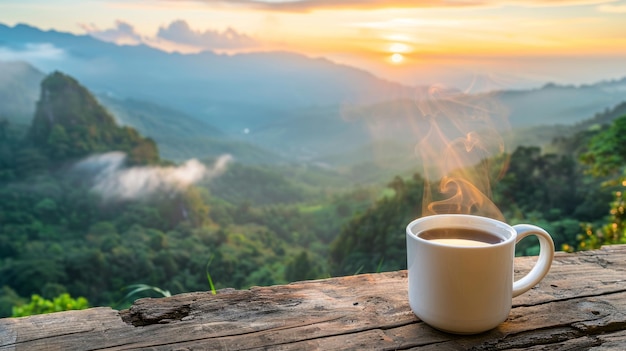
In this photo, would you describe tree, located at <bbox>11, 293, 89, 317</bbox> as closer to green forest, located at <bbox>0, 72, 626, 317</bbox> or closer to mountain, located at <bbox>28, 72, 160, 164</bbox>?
green forest, located at <bbox>0, 72, 626, 317</bbox>

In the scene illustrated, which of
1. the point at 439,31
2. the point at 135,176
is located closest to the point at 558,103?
the point at 439,31

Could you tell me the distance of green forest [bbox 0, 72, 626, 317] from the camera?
4387 millimetres

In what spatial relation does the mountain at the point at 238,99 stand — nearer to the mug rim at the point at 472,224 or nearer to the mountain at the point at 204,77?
the mountain at the point at 204,77

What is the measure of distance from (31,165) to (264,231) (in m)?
4.20

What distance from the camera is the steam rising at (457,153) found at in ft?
2.48

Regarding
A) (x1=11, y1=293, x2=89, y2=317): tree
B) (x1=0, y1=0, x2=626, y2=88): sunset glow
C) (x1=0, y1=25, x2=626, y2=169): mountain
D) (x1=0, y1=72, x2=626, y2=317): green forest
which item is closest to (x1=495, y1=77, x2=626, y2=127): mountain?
(x1=0, y1=72, x2=626, y2=317): green forest

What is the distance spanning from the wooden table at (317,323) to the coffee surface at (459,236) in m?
0.11

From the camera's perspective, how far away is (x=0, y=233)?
7.13m

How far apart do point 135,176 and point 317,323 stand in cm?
885

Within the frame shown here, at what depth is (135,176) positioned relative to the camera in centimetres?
889

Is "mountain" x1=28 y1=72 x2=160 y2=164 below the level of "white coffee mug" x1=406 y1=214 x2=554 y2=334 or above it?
below

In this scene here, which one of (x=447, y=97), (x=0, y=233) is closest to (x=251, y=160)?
(x=0, y=233)

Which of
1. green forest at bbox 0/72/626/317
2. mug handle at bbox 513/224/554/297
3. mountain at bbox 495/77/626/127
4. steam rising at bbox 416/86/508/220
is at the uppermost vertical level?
steam rising at bbox 416/86/508/220

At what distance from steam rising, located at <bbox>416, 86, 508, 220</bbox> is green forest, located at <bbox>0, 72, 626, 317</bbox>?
275 centimetres
